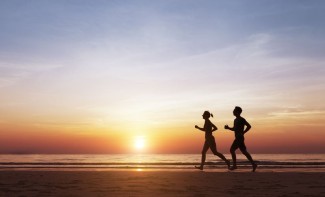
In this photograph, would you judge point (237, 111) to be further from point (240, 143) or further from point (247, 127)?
point (240, 143)

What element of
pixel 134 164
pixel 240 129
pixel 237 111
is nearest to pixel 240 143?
pixel 240 129

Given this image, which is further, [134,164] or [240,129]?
[134,164]

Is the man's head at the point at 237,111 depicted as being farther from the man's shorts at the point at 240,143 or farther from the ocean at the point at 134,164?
the ocean at the point at 134,164

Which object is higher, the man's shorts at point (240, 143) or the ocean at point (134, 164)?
the man's shorts at point (240, 143)

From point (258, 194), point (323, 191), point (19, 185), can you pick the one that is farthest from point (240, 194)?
point (19, 185)

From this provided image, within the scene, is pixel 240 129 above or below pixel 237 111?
below

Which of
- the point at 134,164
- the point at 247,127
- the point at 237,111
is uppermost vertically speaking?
the point at 237,111

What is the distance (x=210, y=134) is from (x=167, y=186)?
7081 millimetres

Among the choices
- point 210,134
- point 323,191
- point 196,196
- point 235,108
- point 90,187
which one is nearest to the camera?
point 196,196

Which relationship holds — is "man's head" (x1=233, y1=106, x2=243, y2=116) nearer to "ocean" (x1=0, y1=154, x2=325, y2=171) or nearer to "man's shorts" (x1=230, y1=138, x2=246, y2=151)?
"man's shorts" (x1=230, y1=138, x2=246, y2=151)

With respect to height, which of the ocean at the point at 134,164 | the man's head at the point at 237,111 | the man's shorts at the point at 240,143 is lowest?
the ocean at the point at 134,164

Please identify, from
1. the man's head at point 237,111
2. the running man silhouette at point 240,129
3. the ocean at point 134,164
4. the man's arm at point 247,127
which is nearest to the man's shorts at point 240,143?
the running man silhouette at point 240,129

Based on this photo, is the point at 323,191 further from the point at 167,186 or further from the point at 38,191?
the point at 38,191

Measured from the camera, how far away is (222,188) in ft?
29.3
